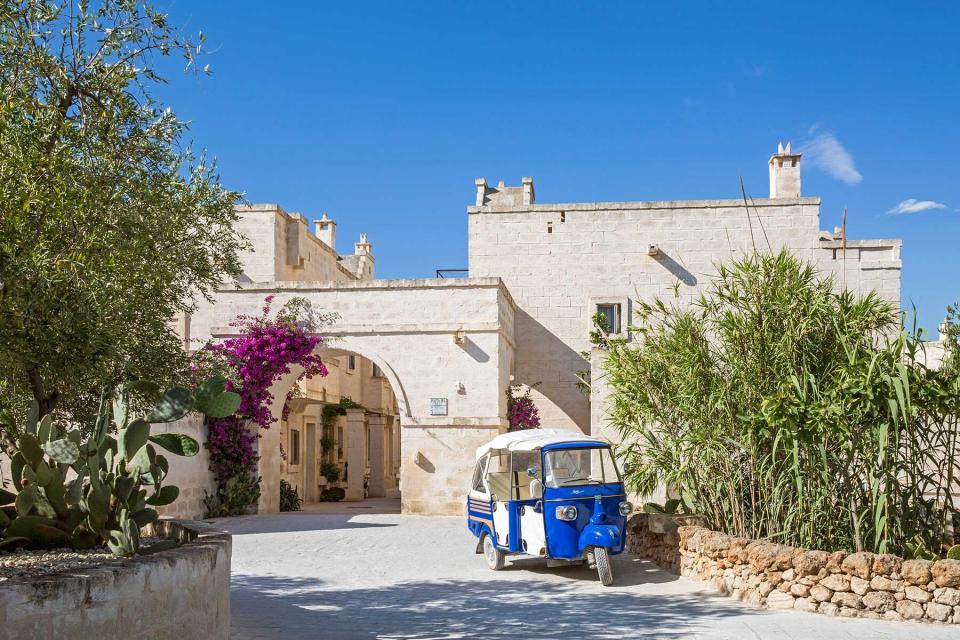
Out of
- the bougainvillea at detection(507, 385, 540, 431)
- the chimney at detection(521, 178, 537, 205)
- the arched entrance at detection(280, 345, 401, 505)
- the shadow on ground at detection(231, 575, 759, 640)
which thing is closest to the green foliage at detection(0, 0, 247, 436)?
the shadow on ground at detection(231, 575, 759, 640)

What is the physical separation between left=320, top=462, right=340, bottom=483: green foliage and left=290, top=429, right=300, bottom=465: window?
1.38 metres

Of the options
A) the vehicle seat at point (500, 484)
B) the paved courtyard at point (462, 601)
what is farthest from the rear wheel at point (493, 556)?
the vehicle seat at point (500, 484)

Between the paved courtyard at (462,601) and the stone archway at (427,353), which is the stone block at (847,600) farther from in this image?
the stone archway at (427,353)

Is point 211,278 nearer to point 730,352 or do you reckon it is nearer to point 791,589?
point 730,352

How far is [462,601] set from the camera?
889cm

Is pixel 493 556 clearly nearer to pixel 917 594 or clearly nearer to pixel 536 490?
pixel 536 490

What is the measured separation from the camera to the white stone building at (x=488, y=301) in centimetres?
1727

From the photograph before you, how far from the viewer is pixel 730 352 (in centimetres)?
945

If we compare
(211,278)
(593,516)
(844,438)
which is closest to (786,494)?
(844,438)

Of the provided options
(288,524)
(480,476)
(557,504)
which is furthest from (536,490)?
(288,524)

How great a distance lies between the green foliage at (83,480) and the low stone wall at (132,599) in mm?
382

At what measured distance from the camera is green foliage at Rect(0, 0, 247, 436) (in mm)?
6352

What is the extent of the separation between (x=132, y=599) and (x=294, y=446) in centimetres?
1927

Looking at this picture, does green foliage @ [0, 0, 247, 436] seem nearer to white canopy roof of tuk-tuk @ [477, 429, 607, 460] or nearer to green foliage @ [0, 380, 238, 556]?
green foliage @ [0, 380, 238, 556]
